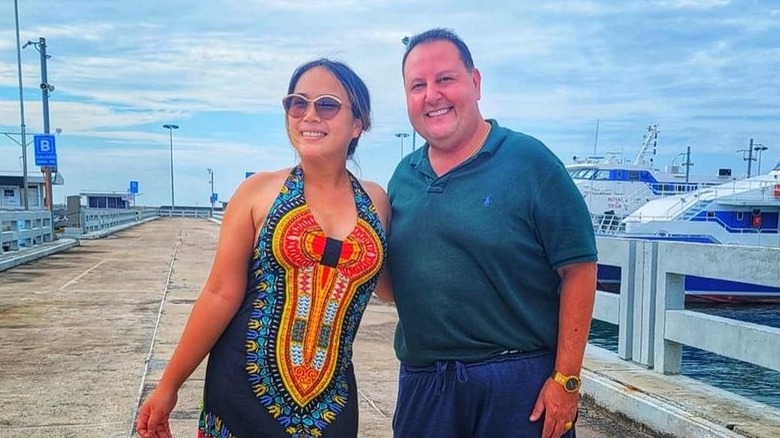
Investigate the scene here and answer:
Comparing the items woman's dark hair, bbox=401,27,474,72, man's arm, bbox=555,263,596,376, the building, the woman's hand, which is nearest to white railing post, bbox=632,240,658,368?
man's arm, bbox=555,263,596,376

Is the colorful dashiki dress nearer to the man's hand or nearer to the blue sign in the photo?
the man's hand

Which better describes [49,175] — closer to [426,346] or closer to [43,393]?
[43,393]

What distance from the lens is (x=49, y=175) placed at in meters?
24.5

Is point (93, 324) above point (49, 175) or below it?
Answer: below

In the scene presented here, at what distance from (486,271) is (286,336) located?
0.68 m

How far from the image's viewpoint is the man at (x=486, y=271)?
2.35m

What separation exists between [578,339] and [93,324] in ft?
23.9

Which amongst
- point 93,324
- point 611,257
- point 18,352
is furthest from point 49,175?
point 611,257

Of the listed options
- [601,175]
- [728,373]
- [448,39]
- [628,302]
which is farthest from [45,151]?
[601,175]

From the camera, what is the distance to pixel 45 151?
23.2 meters

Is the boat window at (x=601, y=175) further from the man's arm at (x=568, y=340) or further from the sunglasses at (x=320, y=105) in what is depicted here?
the sunglasses at (x=320, y=105)

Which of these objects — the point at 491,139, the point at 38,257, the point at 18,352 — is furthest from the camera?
the point at 38,257

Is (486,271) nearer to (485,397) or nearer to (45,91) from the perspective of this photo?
(485,397)

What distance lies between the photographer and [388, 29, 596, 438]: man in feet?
7.72
